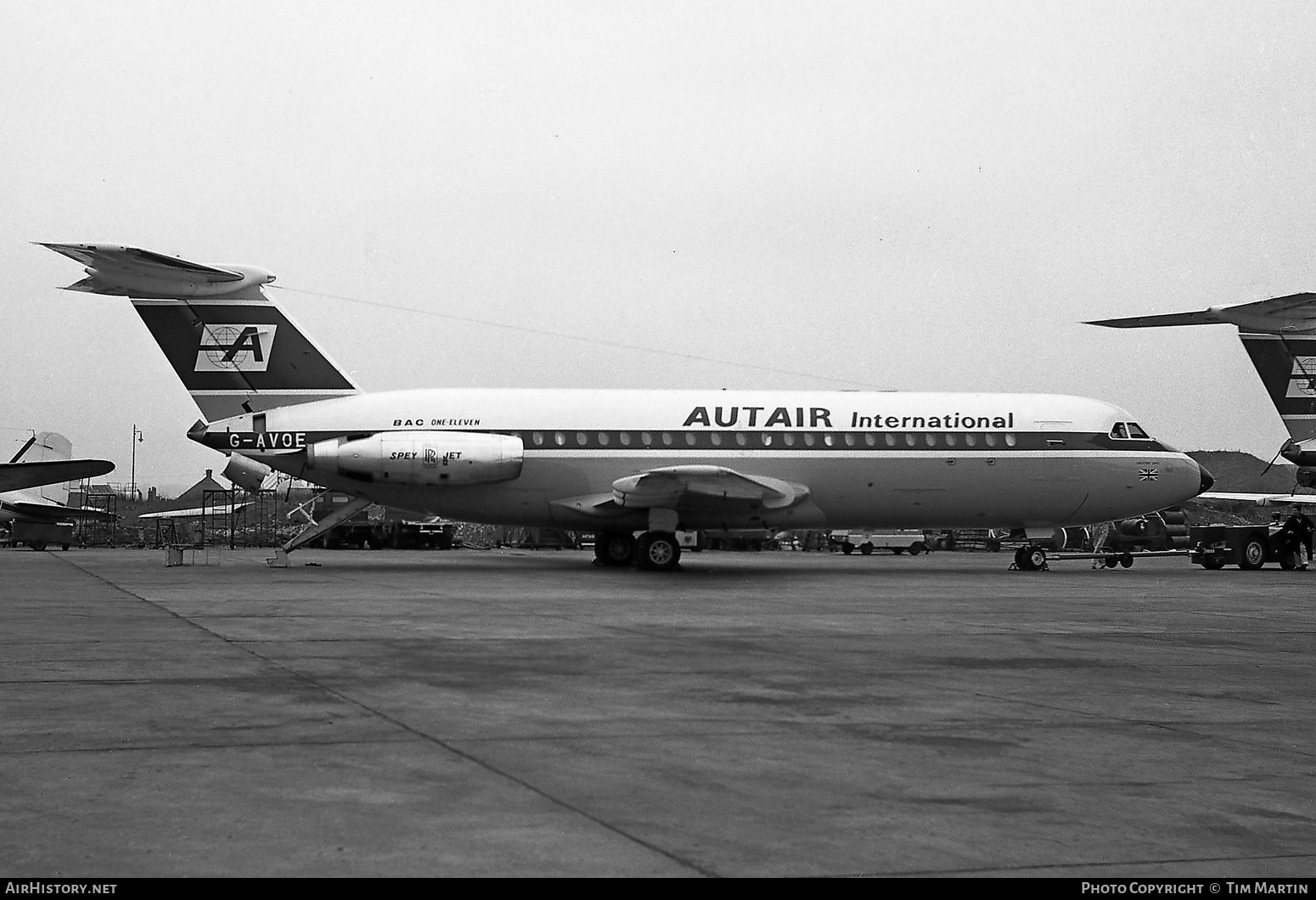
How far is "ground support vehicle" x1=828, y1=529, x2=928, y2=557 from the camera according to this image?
49.4 m

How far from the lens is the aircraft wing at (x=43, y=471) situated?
36.2 metres

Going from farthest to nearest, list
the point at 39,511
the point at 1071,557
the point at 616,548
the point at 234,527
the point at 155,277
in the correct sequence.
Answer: the point at 234,527 → the point at 39,511 → the point at 1071,557 → the point at 616,548 → the point at 155,277

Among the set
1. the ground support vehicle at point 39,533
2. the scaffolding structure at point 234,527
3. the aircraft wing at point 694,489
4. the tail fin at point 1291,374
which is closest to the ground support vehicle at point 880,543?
the scaffolding structure at point 234,527

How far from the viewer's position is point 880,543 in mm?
51125

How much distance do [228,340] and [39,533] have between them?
26278mm

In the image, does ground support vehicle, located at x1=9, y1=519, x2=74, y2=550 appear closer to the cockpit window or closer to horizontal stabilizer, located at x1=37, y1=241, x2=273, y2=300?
horizontal stabilizer, located at x1=37, y1=241, x2=273, y2=300

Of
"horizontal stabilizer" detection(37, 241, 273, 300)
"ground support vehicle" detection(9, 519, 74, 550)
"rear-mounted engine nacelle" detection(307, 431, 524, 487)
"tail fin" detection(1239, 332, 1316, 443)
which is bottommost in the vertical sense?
"ground support vehicle" detection(9, 519, 74, 550)

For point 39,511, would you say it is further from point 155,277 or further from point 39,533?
point 155,277

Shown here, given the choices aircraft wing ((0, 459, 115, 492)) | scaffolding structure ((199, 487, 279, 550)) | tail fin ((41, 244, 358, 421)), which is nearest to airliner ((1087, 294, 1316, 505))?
tail fin ((41, 244, 358, 421))

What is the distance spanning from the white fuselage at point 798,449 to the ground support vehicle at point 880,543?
20884 mm

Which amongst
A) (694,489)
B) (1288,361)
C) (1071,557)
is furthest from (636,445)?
(1071,557)

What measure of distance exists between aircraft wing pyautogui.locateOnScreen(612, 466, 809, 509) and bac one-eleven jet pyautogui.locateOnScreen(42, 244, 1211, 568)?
49mm

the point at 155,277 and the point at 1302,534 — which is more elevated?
the point at 155,277
